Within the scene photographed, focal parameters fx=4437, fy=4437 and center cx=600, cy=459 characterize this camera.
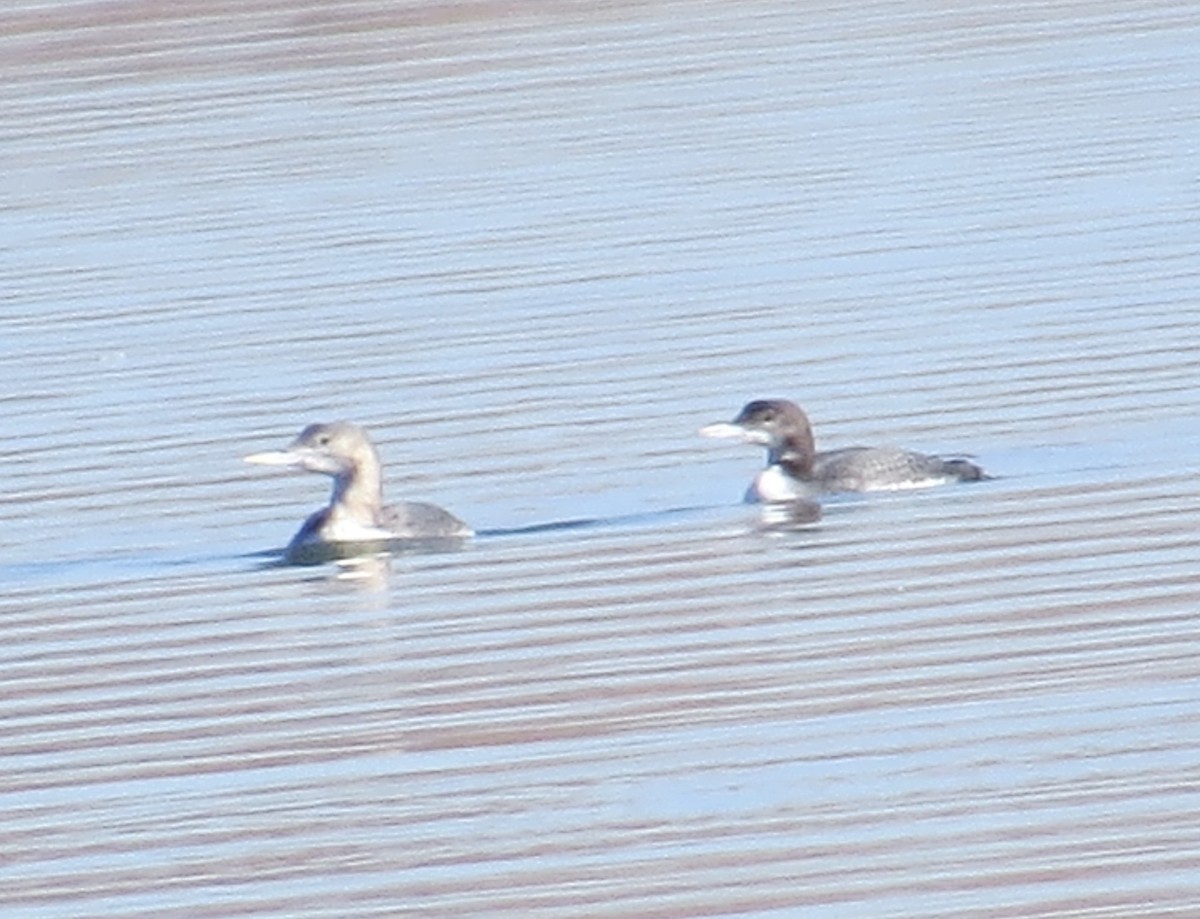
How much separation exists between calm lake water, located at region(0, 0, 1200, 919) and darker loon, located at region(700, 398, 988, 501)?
0.09 meters

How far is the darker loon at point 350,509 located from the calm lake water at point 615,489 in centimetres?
17

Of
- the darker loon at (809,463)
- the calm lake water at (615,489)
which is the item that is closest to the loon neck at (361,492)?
the calm lake water at (615,489)

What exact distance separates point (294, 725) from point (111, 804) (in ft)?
3.19

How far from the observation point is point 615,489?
14.0 m

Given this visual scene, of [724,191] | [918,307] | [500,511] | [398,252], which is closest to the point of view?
[500,511]

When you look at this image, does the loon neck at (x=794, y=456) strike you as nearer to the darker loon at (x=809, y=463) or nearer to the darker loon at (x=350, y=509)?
the darker loon at (x=809, y=463)

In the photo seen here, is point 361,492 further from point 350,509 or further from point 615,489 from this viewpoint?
point 615,489

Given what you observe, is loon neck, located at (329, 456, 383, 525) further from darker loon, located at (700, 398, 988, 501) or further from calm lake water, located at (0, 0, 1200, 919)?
darker loon, located at (700, 398, 988, 501)

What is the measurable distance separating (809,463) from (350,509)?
1551mm

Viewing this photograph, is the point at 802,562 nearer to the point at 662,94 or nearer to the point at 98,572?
the point at 98,572

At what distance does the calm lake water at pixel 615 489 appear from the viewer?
29.4ft

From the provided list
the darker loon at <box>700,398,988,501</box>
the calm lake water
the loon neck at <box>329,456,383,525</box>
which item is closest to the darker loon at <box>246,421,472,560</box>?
the loon neck at <box>329,456,383,525</box>

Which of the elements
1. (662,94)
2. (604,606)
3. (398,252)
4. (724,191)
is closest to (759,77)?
(662,94)

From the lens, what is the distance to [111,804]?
31.5 ft
